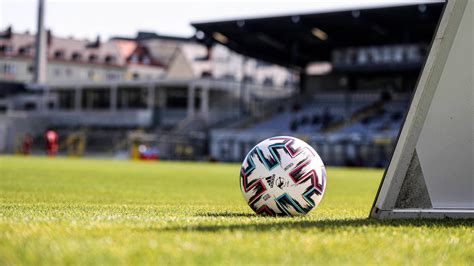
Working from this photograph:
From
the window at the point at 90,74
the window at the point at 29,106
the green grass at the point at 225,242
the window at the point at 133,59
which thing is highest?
the window at the point at 133,59

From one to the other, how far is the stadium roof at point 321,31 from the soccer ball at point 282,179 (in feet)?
129

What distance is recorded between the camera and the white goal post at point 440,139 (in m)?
7.11

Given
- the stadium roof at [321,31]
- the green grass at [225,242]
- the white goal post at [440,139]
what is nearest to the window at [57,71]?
the stadium roof at [321,31]

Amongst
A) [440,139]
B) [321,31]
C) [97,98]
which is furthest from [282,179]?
[97,98]

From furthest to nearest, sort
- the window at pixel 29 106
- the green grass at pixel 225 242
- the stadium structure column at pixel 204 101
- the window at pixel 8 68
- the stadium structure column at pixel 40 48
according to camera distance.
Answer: the window at pixel 8 68 < the window at pixel 29 106 < the stadium structure column at pixel 40 48 < the stadium structure column at pixel 204 101 < the green grass at pixel 225 242

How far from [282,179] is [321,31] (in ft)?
162

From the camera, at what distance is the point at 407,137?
709 centimetres

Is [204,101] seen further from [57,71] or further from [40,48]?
[57,71]

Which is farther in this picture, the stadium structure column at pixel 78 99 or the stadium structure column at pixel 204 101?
the stadium structure column at pixel 78 99

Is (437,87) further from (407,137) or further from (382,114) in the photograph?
(382,114)

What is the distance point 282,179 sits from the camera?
311 inches

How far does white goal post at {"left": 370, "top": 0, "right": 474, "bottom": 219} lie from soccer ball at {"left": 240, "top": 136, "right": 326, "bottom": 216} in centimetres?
92

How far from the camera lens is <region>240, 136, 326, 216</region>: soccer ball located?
25.9ft

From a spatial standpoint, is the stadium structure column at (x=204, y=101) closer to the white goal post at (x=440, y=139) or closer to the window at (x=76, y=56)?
the window at (x=76, y=56)
